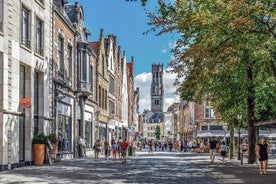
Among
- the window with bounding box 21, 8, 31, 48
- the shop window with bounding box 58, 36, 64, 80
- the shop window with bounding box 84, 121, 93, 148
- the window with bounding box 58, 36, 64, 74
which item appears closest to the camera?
the window with bounding box 21, 8, 31, 48

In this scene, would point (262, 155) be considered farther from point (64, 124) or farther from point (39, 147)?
point (64, 124)

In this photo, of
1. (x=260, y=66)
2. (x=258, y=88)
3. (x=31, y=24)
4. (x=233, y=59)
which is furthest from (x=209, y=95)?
(x=31, y=24)

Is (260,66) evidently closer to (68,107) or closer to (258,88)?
(258,88)

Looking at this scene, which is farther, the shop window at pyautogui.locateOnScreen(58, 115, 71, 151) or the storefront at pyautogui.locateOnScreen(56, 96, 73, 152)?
the shop window at pyautogui.locateOnScreen(58, 115, 71, 151)

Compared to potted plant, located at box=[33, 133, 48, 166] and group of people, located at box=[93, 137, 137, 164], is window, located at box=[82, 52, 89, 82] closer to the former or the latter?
group of people, located at box=[93, 137, 137, 164]

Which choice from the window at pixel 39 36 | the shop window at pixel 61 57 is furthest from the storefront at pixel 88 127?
the window at pixel 39 36

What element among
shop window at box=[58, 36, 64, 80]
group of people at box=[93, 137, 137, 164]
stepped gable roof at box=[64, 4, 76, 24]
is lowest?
group of people at box=[93, 137, 137, 164]

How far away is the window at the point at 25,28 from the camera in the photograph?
2542 centimetres

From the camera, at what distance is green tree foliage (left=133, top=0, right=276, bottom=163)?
61.4 feet

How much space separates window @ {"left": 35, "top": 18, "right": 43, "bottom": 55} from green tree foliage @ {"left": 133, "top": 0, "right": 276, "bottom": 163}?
731 cm

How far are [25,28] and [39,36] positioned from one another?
8.35ft

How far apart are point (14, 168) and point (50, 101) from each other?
23.5 ft

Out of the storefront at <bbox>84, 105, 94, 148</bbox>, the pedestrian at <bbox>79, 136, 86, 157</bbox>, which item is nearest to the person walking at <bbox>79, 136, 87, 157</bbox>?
the pedestrian at <bbox>79, 136, 86, 157</bbox>

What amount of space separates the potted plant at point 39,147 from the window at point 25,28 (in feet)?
15.1
